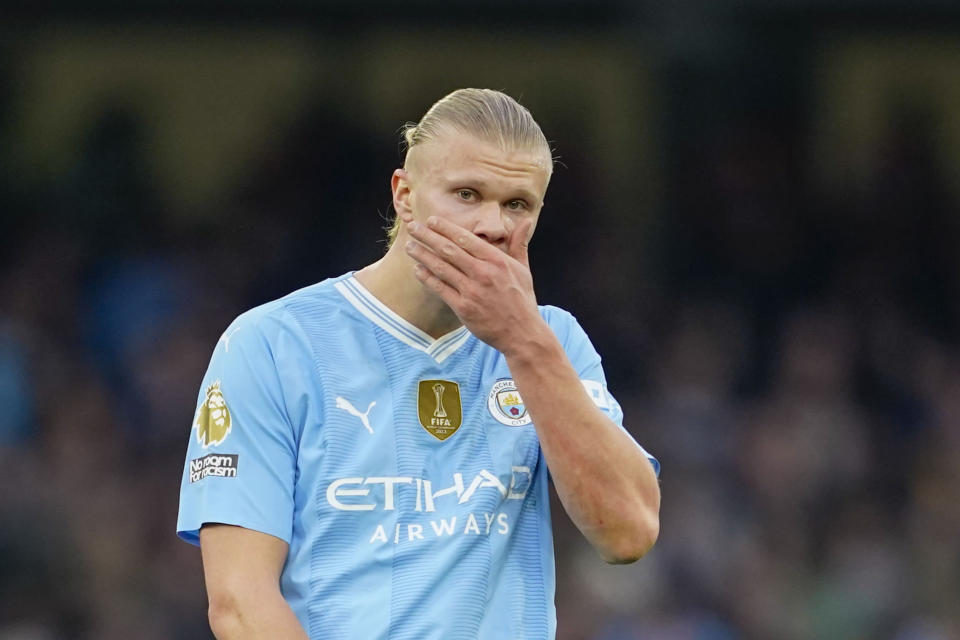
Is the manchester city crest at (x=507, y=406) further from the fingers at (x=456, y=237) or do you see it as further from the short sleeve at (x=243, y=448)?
the short sleeve at (x=243, y=448)

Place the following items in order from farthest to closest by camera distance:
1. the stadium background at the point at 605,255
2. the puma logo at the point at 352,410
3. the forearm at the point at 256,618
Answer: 1. the stadium background at the point at 605,255
2. the puma logo at the point at 352,410
3. the forearm at the point at 256,618

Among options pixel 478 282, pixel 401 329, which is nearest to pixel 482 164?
pixel 478 282

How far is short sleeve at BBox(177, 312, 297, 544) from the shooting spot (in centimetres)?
304

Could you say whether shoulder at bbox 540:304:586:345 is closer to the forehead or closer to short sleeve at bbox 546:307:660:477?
short sleeve at bbox 546:307:660:477

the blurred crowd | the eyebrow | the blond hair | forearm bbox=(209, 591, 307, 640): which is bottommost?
the blurred crowd

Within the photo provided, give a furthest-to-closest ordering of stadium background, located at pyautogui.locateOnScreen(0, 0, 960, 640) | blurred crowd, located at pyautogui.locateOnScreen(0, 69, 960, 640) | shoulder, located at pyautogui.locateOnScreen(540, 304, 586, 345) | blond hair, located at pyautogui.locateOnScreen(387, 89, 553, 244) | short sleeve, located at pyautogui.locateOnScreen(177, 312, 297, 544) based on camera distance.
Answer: stadium background, located at pyautogui.locateOnScreen(0, 0, 960, 640) < blurred crowd, located at pyautogui.locateOnScreen(0, 69, 960, 640) < shoulder, located at pyautogui.locateOnScreen(540, 304, 586, 345) < blond hair, located at pyautogui.locateOnScreen(387, 89, 553, 244) < short sleeve, located at pyautogui.locateOnScreen(177, 312, 297, 544)

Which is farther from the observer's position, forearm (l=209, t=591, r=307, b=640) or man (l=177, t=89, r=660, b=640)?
man (l=177, t=89, r=660, b=640)

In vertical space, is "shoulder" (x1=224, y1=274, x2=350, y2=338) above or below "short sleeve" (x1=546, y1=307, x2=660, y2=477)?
above

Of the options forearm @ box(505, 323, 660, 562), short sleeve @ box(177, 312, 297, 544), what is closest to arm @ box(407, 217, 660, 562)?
forearm @ box(505, 323, 660, 562)

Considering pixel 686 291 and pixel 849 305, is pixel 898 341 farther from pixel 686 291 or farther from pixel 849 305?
pixel 686 291

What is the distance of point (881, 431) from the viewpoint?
10.0m

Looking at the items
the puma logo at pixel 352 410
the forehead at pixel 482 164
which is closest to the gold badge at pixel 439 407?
the puma logo at pixel 352 410

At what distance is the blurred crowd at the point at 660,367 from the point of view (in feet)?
27.6

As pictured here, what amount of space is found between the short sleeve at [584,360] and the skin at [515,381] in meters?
0.23
